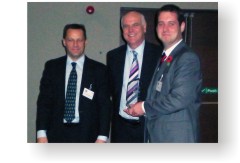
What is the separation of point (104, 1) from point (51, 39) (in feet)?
2.00

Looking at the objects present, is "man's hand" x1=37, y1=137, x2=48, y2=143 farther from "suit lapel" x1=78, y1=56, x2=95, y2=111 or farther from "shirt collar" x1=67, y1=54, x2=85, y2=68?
"shirt collar" x1=67, y1=54, x2=85, y2=68

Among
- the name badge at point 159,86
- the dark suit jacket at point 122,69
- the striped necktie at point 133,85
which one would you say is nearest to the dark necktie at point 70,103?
the dark suit jacket at point 122,69

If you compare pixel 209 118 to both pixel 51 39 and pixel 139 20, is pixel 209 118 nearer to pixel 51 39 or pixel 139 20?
pixel 139 20

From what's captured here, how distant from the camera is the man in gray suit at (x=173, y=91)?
7.18ft

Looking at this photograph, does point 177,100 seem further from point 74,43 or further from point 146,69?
point 74,43

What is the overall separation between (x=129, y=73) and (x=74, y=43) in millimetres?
540

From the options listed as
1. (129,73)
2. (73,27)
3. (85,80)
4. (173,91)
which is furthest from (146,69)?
(73,27)

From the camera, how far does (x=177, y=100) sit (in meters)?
2.17

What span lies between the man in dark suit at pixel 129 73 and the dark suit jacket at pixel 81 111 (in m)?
0.10

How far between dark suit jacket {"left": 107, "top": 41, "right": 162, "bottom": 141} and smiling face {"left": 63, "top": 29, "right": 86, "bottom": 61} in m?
0.31

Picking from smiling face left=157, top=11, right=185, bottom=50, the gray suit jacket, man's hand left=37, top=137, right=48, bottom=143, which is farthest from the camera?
man's hand left=37, top=137, right=48, bottom=143

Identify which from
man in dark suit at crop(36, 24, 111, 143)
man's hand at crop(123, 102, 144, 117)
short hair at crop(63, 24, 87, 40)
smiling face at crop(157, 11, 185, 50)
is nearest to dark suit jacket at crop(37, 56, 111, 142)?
man in dark suit at crop(36, 24, 111, 143)

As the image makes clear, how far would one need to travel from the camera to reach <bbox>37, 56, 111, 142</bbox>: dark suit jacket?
2537 millimetres

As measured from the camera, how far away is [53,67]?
8.77 ft
